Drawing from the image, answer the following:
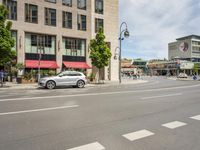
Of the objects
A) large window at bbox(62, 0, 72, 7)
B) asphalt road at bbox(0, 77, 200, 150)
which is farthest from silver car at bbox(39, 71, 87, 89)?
large window at bbox(62, 0, 72, 7)

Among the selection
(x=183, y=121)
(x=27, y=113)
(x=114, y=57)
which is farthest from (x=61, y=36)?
(x=183, y=121)

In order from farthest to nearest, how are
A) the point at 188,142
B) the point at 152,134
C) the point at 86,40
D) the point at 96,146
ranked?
the point at 86,40
the point at 152,134
the point at 188,142
the point at 96,146

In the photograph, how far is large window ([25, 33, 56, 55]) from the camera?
31495 millimetres

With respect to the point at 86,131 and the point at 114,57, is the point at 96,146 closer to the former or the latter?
the point at 86,131

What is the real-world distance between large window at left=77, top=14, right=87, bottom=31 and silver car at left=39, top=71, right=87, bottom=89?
53.0ft

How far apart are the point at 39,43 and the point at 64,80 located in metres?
14.1

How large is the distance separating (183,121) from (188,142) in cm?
206

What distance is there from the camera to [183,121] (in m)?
6.89

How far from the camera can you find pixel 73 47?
3538 cm

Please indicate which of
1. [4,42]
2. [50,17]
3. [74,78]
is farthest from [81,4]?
[4,42]

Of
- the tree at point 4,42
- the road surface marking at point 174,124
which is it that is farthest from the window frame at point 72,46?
the road surface marking at point 174,124

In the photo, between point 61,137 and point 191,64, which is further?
point 191,64

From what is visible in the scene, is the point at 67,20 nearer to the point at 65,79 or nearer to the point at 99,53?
→ the point at 99,53

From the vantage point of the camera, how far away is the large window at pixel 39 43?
31.5 m
